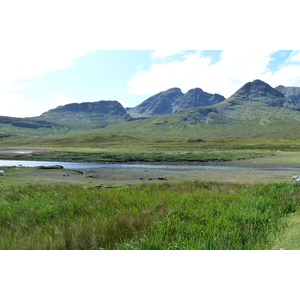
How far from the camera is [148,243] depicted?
661 cm

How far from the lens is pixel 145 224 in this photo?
27.3 ft

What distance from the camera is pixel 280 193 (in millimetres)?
13273

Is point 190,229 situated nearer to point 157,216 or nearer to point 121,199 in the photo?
point 157,216

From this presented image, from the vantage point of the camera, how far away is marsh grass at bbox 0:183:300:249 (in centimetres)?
686

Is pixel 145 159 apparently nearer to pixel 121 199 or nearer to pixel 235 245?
pixel 121 199

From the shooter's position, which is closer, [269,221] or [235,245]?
[235,245]

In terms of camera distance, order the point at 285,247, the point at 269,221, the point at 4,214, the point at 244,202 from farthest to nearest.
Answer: the point at 244,202 → the point at 4,214 → the point at 269,221 → the point at 285,247

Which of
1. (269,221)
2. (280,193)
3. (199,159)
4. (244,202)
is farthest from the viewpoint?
(199,159)

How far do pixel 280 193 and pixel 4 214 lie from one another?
12.5 m

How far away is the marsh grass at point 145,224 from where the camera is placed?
6.86m

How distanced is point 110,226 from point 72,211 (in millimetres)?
2841

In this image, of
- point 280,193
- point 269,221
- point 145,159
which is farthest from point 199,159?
point 269,221

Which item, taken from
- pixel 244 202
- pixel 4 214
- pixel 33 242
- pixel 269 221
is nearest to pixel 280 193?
pixel 244 202

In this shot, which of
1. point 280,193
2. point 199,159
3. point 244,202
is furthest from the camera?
point 199,159
